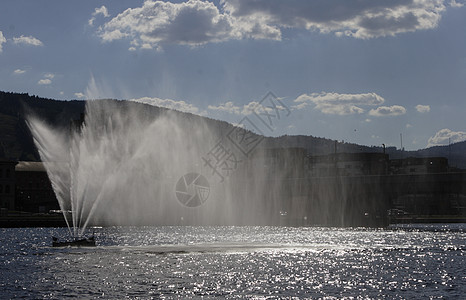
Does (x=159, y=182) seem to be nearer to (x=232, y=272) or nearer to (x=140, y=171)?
(x=140, y=171)

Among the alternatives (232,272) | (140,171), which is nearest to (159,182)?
(140,171)

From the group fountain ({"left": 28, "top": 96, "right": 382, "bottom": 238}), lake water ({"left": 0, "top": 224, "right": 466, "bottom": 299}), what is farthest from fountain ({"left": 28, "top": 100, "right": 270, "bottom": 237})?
lake water ({"left": 0, "top": 224, "right": 466, "bottom": 299})

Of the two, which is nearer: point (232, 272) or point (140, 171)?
point (232, 272)

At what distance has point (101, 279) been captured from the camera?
184 ft

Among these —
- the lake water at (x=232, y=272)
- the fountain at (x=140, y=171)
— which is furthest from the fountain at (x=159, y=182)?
the lake water at (x=232, y=272)

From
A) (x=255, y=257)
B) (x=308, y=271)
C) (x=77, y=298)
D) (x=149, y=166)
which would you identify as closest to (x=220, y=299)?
(x=77, y=298)

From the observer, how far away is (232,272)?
2462 inches

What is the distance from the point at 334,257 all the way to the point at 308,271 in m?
17.0

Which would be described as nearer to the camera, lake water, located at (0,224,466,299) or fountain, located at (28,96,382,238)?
lake water, located at (0,224,466,299)

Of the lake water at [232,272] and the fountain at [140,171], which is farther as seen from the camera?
the fountain at [140,171]

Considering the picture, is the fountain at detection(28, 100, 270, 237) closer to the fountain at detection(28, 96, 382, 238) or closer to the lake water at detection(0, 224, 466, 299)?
the fountain at detection(28, 96, 382, 238)

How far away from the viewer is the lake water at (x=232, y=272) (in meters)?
49.1

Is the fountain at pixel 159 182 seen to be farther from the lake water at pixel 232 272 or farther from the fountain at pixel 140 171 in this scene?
the lake water at pixel 232 272

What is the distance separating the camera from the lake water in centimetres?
4909
